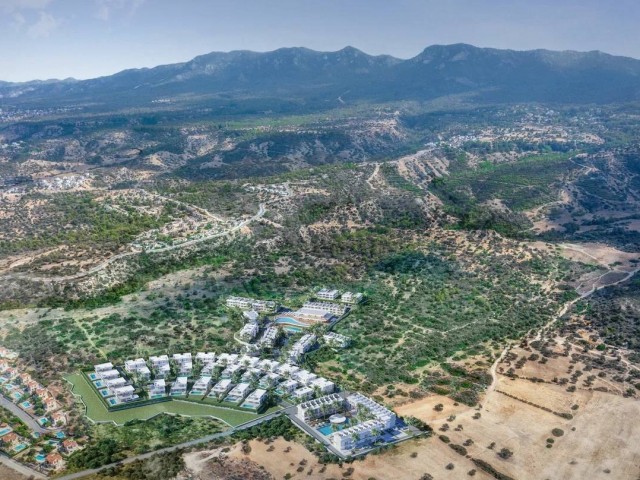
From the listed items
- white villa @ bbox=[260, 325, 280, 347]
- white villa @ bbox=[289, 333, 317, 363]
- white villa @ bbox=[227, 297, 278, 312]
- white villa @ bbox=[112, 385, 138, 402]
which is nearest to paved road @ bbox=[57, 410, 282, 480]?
white villa @ bbox=[112, 385, 138, 402]

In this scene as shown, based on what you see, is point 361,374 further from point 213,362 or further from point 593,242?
point 593,242

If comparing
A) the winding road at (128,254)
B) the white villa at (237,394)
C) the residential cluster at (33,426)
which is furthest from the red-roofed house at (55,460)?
the winding road at (128,254)

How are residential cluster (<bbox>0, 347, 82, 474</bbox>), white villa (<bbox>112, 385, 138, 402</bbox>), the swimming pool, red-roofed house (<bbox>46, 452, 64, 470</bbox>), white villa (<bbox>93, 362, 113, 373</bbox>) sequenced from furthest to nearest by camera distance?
the swimming pool, white villa (<bbox>93, 362, 113, 373</bbox>), white villa (<bbox>112, 385, 138, 402</bbox>), residential cluster (<bbox>0, 347, 82, 474</bbox>), red-roofed house (<bbox>46, 452, 64, 470</bbox>)

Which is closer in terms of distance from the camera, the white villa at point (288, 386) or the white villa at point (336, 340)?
the white villa at point (288, 386)

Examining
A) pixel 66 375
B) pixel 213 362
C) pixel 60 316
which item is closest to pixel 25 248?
pixel 60 316

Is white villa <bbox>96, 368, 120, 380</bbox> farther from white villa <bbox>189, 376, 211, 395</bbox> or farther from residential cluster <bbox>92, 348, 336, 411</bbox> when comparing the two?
white villa <bbox>189, 376, 211, 395</bbox>

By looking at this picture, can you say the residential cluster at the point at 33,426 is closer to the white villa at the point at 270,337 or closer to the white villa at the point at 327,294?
the white villa at the point at 270,337
